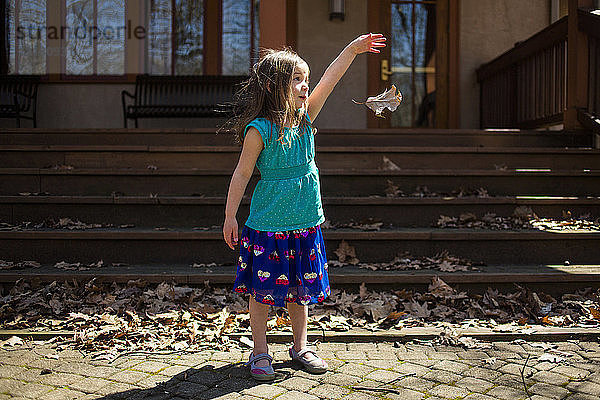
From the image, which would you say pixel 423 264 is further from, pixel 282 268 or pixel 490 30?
pixel 490 30

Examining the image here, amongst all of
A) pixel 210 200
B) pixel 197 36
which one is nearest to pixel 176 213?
pixel 210 200

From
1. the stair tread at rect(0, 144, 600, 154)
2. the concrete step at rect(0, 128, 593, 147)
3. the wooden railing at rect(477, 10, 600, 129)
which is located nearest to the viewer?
the stair tread at rect(0, 144, 600, 154)

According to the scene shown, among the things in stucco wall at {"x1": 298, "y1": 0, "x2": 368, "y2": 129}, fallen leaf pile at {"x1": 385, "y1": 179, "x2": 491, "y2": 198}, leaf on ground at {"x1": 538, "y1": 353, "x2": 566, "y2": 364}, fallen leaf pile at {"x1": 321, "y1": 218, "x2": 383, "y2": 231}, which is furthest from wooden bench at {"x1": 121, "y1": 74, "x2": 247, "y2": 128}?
Answer: leaf on ground at {"x1": 538, "y1": 353, "x2": 566, "y2": 364}

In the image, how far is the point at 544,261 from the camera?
444cm

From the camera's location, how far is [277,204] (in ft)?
9.59

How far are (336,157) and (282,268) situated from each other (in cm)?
279

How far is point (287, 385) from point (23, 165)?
3.94 meters

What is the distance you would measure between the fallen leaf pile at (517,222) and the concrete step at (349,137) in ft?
4.94

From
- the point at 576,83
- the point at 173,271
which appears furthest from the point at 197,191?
the point at 576,83

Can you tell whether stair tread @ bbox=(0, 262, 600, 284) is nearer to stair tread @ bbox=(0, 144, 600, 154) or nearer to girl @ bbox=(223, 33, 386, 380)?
girl @ bbox=(223, 33, 386, 380)

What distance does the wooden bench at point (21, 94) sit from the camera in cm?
755

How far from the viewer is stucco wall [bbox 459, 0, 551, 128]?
827 centimetres

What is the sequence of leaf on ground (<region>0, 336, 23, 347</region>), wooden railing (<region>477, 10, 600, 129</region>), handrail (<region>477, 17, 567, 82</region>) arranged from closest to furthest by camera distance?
leaf on ground (<region>0, 336, 23, 347</region>) < wooden railing (<region>477, 10, 600, 129</region>) < handrail (<region>477, 17, 567, 82</region>)

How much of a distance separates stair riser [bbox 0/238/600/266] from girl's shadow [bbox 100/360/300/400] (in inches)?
58.7
